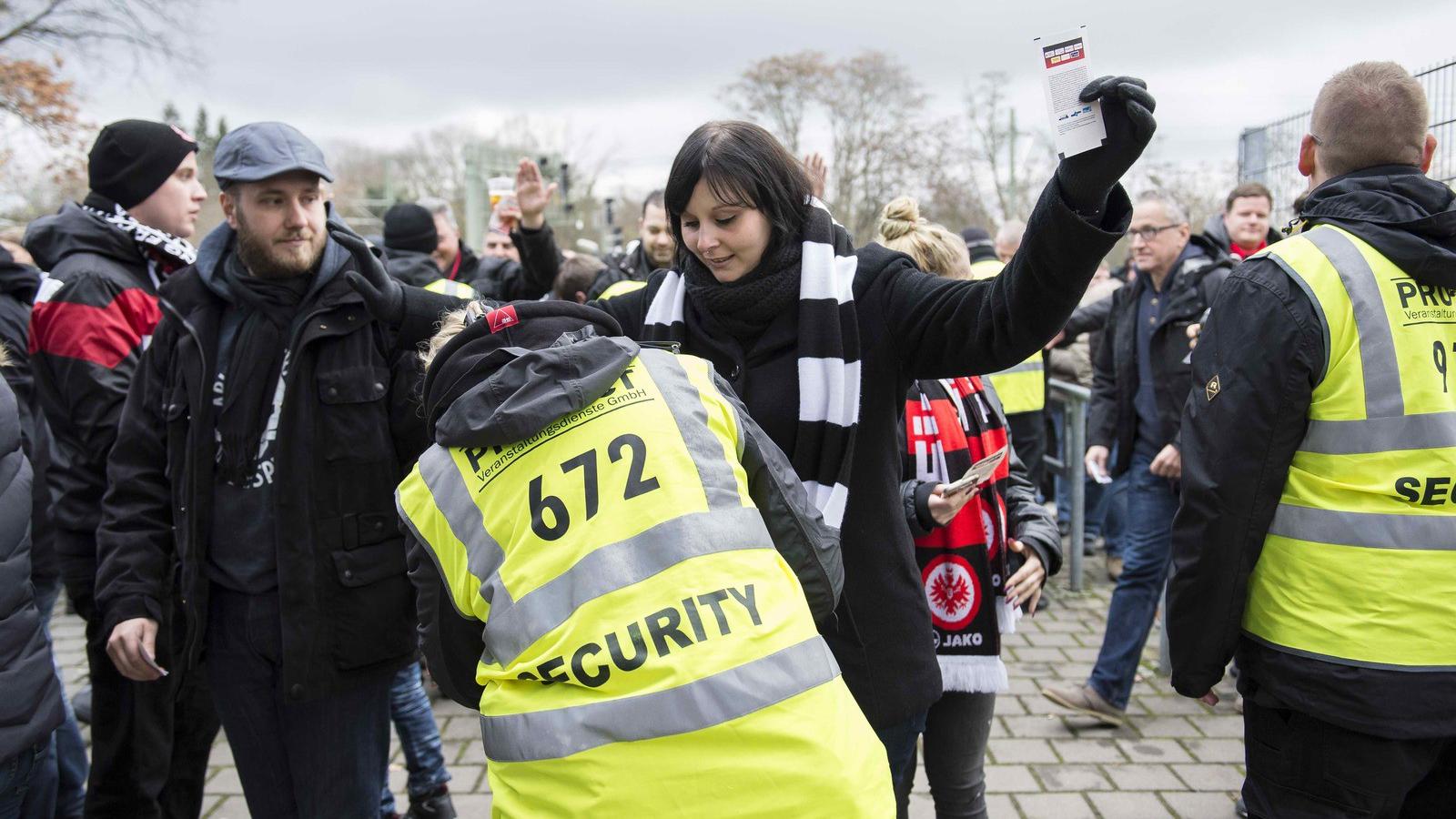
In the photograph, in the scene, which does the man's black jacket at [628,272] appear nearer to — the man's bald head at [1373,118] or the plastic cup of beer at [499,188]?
the plastic cup of beer at [499,188]

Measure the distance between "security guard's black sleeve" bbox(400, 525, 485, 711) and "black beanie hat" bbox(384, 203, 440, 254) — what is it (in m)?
4.48

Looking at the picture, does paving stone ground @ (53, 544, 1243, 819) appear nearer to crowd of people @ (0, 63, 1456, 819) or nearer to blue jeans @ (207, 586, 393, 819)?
crowd of people @ (0, 63, 1456, 819)

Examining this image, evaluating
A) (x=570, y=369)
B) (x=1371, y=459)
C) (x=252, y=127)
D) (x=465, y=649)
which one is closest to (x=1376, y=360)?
(x=1371, y=459)

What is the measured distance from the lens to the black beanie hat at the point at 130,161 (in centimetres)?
329

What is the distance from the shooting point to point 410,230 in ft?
19.3

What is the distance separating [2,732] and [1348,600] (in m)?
2.87

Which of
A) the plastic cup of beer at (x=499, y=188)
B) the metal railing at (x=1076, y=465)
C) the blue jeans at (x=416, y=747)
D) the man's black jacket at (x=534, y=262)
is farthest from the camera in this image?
the metal railing at (x=1076, y=465)

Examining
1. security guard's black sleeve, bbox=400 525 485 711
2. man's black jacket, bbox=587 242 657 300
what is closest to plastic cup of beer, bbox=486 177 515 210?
man's black jacket, bbox=587 242 657 300

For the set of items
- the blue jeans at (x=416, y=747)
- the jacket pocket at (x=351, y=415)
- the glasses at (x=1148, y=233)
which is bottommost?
the blue jeans at (x=416, y=747)

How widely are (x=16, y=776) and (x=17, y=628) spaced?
1.19ft

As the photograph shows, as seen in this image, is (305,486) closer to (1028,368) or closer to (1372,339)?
(1372,339)

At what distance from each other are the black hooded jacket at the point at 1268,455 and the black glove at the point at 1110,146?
30.9 inches

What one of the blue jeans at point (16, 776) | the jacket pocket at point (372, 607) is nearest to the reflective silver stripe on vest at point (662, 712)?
the jacket pocket at point (372, 607)

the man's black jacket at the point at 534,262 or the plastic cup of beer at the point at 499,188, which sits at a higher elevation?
the plastic cup of beer at the point at 499,188
